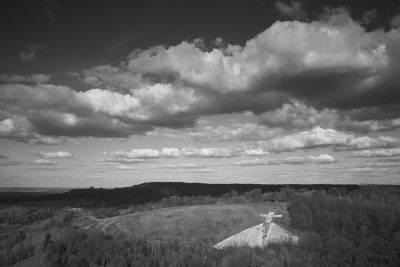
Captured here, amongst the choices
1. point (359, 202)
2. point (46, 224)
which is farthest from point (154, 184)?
point (359, 202)

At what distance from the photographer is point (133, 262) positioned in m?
15.3

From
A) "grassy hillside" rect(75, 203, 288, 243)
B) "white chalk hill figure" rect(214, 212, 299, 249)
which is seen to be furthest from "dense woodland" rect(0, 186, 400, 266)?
"grassy hillside" rect(75, 203, 288, 243)

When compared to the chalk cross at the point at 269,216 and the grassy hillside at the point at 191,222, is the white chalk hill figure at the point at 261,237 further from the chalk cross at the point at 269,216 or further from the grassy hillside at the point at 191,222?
the grassy hillside at the point at 191,222

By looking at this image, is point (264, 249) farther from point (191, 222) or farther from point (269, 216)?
point (191, 222)

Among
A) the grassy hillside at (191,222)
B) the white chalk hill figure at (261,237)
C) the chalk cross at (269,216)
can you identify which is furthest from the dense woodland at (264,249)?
the grassy hillside at (191,222)

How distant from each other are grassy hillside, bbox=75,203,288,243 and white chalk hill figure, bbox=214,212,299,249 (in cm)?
104

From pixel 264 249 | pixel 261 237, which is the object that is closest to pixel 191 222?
pixel 261 237

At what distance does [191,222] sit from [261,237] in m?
5.75

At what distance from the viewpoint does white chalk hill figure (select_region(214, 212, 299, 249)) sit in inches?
799

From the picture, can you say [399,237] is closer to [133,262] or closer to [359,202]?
[359,202]

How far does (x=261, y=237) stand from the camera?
20875 millimetres

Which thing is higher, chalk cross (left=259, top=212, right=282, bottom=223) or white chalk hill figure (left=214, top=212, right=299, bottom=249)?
chalk cross (left=259, top=212, right=282, bottom=223)

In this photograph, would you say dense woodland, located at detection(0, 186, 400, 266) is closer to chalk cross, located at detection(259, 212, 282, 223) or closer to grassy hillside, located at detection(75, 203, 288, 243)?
chalk cross, located at detection(259, 212, 282, 223)

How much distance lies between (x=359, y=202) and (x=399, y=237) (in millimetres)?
6455
